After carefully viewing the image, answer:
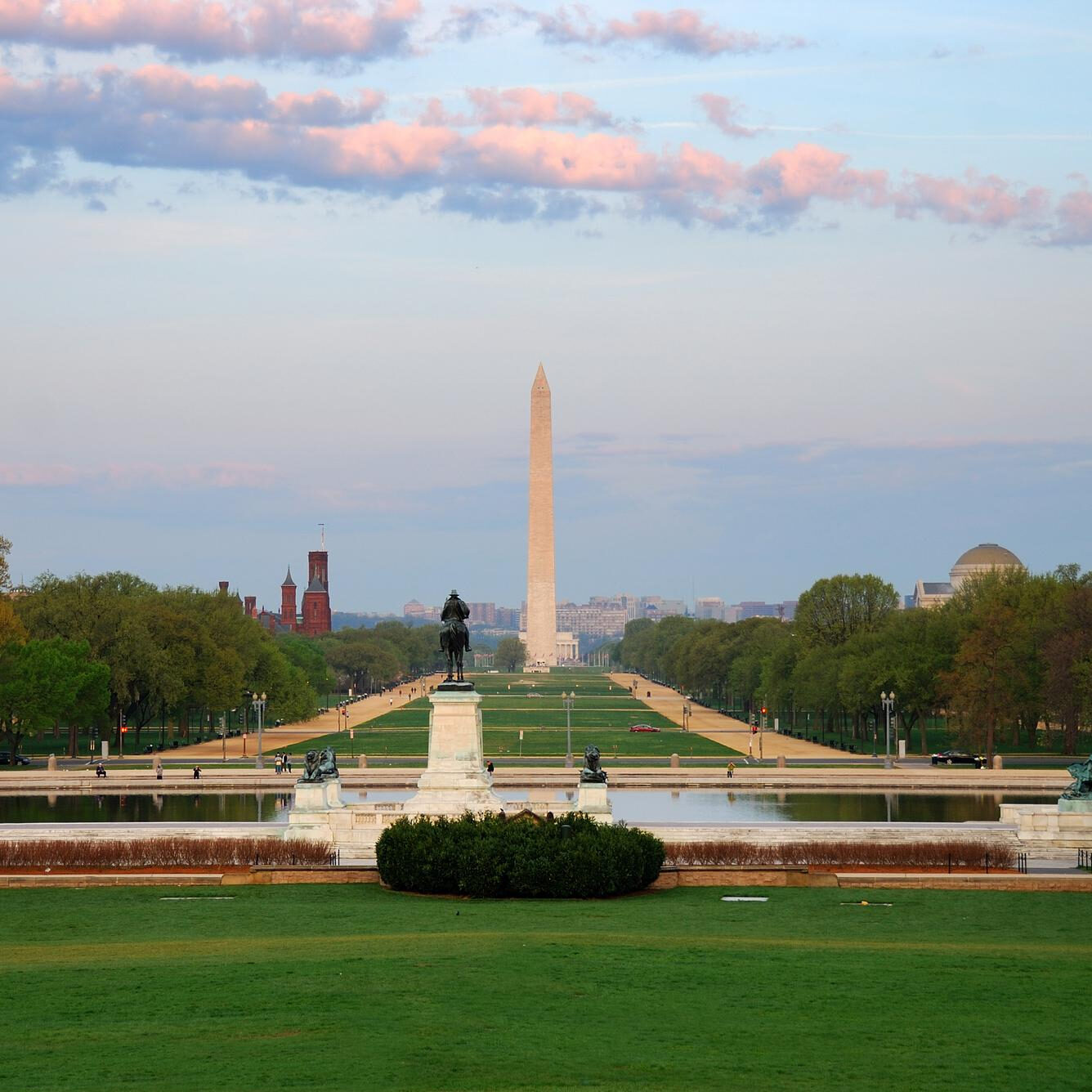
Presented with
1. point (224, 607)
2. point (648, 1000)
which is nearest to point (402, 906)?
point (648, 1000)

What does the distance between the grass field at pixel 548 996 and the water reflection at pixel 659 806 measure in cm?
1732

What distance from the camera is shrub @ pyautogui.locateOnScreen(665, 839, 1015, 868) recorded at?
30656mm

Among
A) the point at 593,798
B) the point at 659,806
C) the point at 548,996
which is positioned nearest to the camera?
the point at 548,996

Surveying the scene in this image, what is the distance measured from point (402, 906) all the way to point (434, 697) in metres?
9.34

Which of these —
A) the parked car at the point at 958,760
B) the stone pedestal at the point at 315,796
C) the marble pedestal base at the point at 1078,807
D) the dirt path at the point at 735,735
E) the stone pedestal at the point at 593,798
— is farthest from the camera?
the dirt path at the point at 735,735

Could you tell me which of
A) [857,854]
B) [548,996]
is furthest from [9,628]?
[548,996]

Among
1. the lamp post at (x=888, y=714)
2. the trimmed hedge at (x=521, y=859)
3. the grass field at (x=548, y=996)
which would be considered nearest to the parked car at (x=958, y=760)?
the lamp post at (x=888, y=714)

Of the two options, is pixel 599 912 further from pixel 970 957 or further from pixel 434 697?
pixel 434 697

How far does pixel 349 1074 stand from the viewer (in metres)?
13.6

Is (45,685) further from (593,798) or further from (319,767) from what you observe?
(593,798)

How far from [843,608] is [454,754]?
64.8 meters

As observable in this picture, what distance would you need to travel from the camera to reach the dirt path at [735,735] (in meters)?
73.2

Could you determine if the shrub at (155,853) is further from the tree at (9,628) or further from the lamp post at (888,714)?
the tree at (9,628)

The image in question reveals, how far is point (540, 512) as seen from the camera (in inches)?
6654
